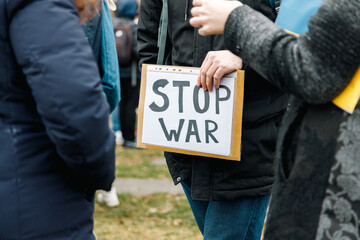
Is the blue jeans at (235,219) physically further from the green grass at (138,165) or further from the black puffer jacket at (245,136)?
the green grass at (138,165)

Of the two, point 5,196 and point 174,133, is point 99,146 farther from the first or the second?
point 174,133

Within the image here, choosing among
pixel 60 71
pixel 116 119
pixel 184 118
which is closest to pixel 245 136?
pixel 184 118

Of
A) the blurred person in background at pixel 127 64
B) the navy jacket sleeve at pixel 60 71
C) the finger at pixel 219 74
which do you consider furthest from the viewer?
the blurred person in background at pixel 127 64

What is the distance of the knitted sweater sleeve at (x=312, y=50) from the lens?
4.38 feet

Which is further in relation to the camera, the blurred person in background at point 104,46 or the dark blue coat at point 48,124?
the blurred person in background at point 104,46

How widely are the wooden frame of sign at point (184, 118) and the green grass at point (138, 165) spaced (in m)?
3.98

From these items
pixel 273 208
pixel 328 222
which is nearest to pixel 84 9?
pixel 273 208

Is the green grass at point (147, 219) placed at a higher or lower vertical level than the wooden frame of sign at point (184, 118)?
lower

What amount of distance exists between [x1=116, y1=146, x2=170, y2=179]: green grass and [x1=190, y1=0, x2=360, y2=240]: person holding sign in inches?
191

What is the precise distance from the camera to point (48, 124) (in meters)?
1.49

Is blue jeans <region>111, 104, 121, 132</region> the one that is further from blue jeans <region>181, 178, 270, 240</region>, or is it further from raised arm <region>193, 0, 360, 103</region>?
raised arm <region>193, 0, 360, 103</region>

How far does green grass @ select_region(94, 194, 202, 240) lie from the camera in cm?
437

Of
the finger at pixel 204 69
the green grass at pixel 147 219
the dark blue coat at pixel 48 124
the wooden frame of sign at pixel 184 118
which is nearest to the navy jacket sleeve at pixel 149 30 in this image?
the wooden frame of sign at pixel 184 118

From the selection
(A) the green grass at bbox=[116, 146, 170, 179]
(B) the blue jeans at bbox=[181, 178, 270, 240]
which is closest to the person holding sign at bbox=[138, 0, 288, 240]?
(B) the blue jeans at bbox=[181, 178, 270, 240]
